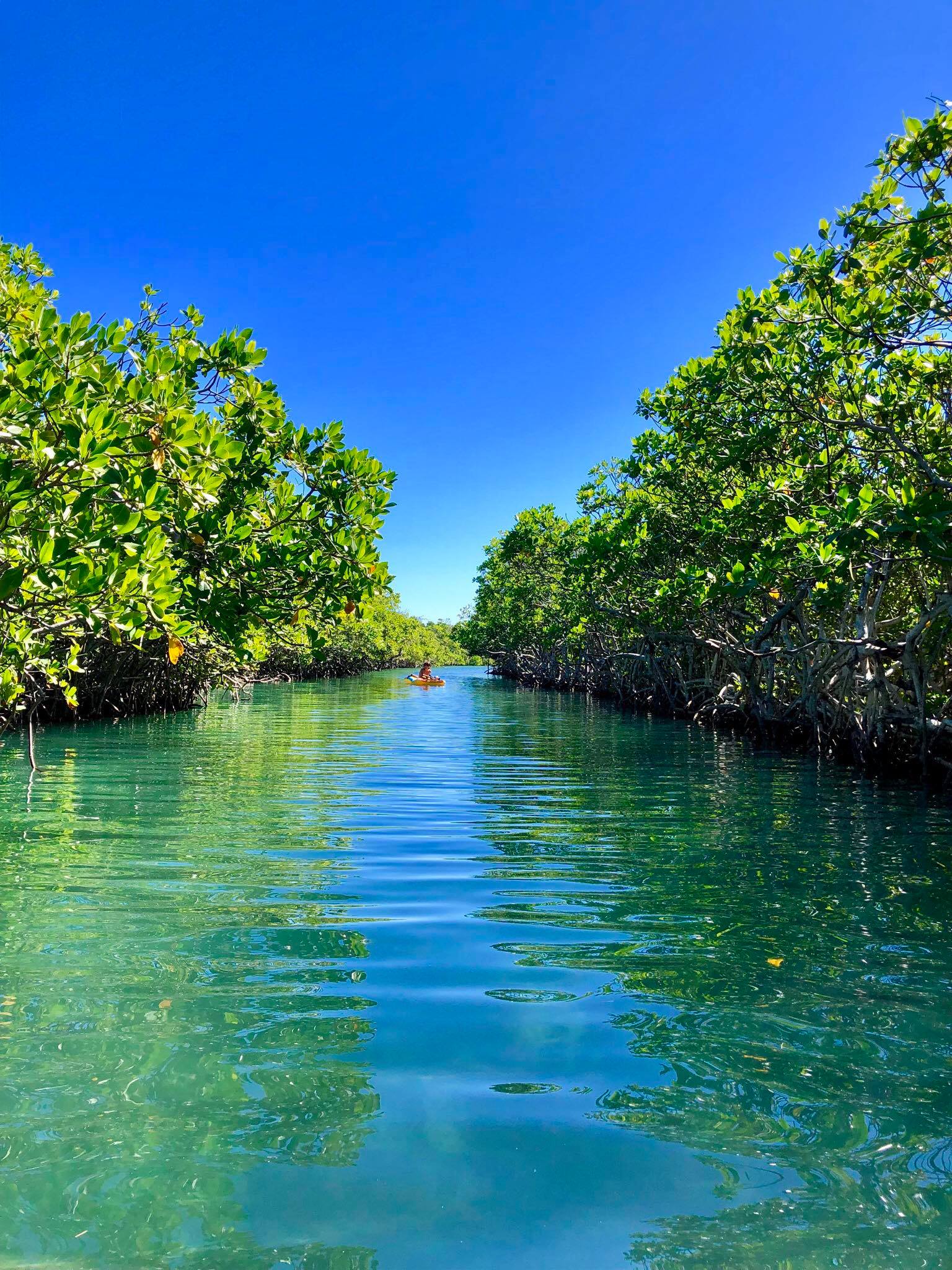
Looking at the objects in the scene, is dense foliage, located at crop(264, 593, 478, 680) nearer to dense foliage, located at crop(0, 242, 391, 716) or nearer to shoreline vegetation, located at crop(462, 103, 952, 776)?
dense foliage, located at crop(0, 242, 391, 716)

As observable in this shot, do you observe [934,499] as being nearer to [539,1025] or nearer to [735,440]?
[735,440]

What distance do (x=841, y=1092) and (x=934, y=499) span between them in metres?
5.47

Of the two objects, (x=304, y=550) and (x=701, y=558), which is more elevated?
(x=701, y=558)

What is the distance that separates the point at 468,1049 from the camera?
2.65 m

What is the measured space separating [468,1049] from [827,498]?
9077 millimetres

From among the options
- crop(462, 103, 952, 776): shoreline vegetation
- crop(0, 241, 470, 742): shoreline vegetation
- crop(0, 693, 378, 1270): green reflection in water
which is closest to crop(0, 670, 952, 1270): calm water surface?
crop(0, 693, 378, 1270): green reflection in water

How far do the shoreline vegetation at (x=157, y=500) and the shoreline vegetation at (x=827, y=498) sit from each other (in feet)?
14.6

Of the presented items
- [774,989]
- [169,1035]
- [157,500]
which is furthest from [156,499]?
[774,989]

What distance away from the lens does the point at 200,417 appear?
5.88 metres

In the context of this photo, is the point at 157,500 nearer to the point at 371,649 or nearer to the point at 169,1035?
the point at 169,1035

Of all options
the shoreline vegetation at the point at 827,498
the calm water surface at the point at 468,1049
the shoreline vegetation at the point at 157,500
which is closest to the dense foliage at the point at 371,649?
the shoreline vegetation at the point at 157,500

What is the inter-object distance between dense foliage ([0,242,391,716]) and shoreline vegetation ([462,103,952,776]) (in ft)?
14.6

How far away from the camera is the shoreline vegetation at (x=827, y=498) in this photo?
279 inches

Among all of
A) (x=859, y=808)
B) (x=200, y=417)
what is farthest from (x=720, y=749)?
(x=200, y=417)
